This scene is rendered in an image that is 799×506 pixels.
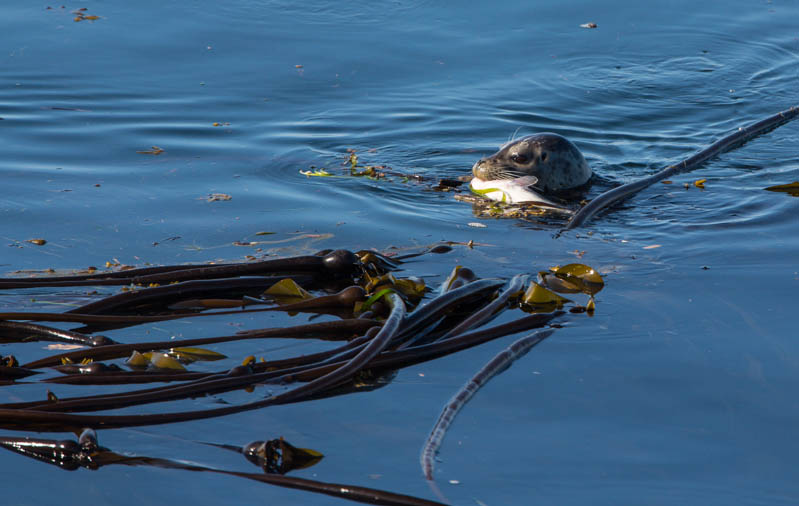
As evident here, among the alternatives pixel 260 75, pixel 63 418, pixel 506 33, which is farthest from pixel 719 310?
pixel 506 33

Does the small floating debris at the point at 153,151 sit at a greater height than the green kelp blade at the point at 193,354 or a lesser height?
greater

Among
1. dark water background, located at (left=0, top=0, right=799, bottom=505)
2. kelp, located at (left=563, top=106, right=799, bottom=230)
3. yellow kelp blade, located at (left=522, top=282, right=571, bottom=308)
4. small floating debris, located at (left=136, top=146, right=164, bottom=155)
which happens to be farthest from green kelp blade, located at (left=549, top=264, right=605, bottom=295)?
small floating debris, located at (left=136, top=146, right=164, bottom=155)

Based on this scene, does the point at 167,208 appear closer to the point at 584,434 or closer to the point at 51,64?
the point at 584,434

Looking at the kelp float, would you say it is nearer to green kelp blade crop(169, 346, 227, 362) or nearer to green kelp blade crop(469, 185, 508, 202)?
green kelp blade crop(169, 346, 227, 362)

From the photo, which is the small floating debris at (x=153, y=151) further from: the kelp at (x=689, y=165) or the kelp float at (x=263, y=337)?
the kelp at (x=689, y=165)

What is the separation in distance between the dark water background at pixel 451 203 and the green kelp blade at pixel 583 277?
129 mm

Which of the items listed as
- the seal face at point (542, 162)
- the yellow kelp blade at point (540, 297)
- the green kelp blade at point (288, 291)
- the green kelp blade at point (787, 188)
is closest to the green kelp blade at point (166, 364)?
the green kelp blade at point (288, 291)

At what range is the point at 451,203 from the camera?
7.15 meters

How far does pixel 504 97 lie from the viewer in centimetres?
1000

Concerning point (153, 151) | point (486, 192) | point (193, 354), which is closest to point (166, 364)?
point (193, 354)

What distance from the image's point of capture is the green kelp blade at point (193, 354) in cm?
425

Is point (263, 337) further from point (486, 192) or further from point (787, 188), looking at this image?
point (787, 188)

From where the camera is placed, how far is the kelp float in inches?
141

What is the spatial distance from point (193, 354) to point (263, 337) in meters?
0.33
